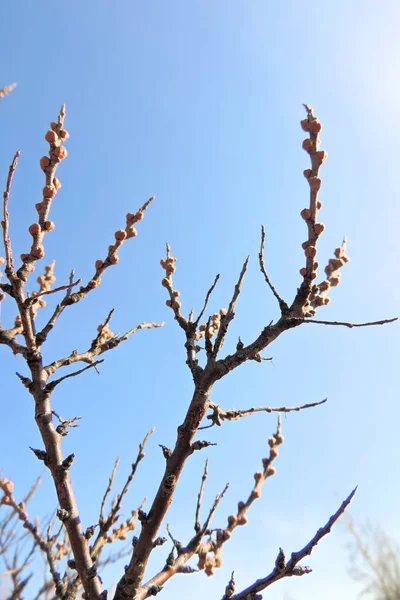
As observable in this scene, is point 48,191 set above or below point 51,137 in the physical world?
below

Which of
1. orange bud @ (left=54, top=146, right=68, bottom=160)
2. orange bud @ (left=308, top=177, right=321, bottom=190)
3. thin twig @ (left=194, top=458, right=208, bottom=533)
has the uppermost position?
orange bud @ (left=54, top=146, right=68, bottom=160)

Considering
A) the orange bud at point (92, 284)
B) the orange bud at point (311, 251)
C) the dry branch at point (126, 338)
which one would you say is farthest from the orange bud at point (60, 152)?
the orange bud at point (311, 251)

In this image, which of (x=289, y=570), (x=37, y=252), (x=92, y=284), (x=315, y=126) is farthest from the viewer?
(x=92, y=284)

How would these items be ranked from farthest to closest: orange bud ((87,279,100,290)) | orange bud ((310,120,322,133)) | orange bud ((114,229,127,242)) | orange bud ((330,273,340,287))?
orange bud ((330,273,340,287)), orange bud ((114,229,127,242)), orange bud ((87,279,100,290)), orange bud ((310,120,322,133))

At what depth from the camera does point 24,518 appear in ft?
11.3

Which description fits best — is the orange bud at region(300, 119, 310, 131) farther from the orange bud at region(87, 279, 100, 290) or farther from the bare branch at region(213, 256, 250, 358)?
the orange bud at region(87, 279, 100, 290)

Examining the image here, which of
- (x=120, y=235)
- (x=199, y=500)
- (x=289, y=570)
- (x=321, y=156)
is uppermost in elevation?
(x=120, y=235)

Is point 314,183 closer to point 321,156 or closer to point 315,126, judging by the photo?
point 321,156

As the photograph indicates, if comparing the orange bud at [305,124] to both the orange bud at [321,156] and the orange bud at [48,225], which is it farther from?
the orange bud at [48,225]

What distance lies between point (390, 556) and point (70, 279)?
58.7 ft

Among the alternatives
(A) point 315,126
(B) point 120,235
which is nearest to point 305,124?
(A) point 315,126

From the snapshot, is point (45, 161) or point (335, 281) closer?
point (45, 161)

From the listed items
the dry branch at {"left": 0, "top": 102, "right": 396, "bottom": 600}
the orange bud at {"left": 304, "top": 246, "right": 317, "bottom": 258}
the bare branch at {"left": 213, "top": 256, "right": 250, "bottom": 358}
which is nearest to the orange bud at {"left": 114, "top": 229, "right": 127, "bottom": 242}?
the dry branch at {"left": 0, "top": 102, "right": 396, "bottom": 600}

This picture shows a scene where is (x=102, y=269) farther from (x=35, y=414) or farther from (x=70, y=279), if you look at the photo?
(x=35, y=414)
